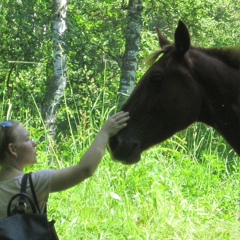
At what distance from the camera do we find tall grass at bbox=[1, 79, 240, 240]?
5.61 meters

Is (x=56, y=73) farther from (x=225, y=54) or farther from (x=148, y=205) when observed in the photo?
(x=225, y=54)

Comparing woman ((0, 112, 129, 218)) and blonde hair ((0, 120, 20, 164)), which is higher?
blonde hair ((0, 120, 20, 164))

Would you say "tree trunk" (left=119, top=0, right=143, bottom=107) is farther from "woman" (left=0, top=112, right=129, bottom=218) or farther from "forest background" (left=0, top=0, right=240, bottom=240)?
"woman" (left=0, top=112, right=129, bottom=218)

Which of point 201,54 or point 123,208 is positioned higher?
point 201,54

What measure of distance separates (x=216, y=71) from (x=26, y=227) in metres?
1.65

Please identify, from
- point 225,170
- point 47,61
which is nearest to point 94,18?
point 47,61

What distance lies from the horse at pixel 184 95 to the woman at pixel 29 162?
0.62m

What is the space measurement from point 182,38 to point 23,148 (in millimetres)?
1277

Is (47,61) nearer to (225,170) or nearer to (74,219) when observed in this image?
(225,170)

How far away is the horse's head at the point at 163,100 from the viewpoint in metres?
3.81

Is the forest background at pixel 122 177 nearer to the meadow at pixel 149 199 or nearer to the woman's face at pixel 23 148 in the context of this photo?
the meadow at pixel 149 199

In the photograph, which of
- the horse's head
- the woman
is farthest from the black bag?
the horse's head

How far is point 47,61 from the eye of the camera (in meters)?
10.8

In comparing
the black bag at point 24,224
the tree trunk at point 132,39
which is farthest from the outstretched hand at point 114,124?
the tree trunk at point 132,39
